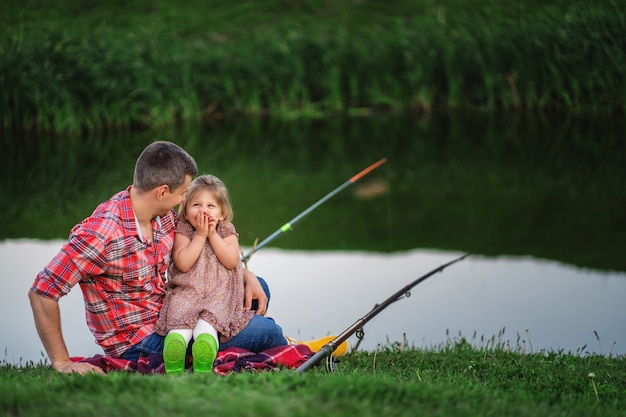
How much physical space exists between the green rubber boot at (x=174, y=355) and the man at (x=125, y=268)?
8.8 inches

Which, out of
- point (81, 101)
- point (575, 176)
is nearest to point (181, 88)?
point (81, 101)

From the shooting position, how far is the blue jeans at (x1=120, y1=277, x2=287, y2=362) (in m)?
3.96

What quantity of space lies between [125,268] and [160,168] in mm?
427

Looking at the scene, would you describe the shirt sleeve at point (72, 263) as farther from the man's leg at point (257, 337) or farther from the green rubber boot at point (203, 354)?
the man's leg at point (257, 337)

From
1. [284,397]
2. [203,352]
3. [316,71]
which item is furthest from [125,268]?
[316,71]

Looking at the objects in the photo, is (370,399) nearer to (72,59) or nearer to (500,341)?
(500,341)

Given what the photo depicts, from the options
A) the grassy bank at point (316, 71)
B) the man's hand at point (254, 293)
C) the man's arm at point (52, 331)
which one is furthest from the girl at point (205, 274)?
the grassy bank at point (316, 71)

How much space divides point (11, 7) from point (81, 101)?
6225 mm

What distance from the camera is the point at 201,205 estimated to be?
405 centimetres

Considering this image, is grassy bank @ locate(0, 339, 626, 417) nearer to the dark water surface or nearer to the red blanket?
the red blanket

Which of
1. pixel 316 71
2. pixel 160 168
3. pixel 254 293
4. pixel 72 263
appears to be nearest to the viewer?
pixel 72 263

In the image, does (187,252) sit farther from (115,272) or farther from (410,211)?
(410,211)

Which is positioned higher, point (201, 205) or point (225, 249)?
point (201, 205)

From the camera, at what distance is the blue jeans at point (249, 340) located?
13.0 feet
